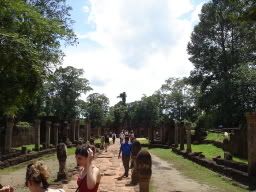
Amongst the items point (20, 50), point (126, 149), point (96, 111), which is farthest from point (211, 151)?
point (96, 111)

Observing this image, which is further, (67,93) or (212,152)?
(67,93)

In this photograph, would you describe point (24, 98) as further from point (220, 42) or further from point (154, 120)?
point (154, 120)

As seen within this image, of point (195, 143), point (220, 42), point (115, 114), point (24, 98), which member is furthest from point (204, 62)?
point (115, 114)

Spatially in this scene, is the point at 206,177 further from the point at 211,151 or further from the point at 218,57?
the point at 218,57

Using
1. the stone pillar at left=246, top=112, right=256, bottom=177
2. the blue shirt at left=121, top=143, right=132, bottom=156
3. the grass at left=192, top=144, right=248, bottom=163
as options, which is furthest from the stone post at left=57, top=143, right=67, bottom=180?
the grass at left=192, top=144, right=248, bottom=163

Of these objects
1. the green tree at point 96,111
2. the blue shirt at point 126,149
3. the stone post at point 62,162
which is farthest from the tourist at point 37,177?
the green tree at point 96,111

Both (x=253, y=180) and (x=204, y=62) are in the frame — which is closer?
(x=253, y=180)

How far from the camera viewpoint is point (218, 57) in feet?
155

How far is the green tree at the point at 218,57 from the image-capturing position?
137 feet

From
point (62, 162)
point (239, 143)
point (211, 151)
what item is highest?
point (239, 143)

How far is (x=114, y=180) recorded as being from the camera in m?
17.4

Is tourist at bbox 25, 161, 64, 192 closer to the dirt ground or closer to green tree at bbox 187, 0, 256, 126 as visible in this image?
the dirt ground

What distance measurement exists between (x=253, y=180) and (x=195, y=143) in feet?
84.7

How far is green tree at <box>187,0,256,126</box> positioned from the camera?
1650 inches
